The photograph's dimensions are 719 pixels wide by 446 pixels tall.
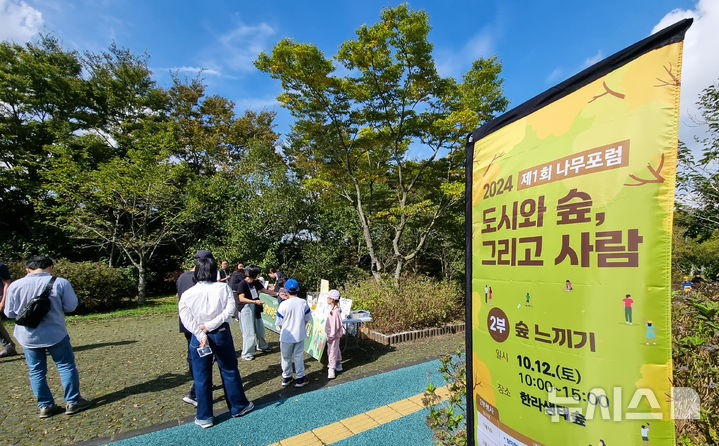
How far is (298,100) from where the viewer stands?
→ 411 inches

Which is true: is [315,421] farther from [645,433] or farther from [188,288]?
[645,433]

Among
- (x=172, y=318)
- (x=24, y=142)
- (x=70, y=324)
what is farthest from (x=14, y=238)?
(x=172, y=318)

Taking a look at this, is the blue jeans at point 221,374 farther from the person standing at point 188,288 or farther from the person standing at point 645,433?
the person standing at point 645,433

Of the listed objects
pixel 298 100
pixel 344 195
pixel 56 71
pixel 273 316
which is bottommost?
pixel 273 316

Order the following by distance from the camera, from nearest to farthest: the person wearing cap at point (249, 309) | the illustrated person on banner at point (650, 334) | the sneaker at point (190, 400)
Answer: the illustrated person on banner at point (650, 334) → the sneaker at point (190, 400) → the person wearing cap at point (249, 309)

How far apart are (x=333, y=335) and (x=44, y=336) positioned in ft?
10.8

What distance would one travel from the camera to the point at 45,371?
12.4ft

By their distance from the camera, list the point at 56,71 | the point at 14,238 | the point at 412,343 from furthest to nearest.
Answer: the point at 56,71, the point at 14,238, the point at 412,343

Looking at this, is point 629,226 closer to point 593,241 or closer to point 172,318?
point 593,241

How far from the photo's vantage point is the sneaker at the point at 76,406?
383cm

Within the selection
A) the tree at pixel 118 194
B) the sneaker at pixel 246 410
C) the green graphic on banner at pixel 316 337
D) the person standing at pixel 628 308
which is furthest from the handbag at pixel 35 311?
the tree at pixel 118 194

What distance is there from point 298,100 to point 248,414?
881cm

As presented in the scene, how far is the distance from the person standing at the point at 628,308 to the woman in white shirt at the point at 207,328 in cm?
342

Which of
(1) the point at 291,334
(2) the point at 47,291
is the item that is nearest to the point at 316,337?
(1) the point at 291,334
